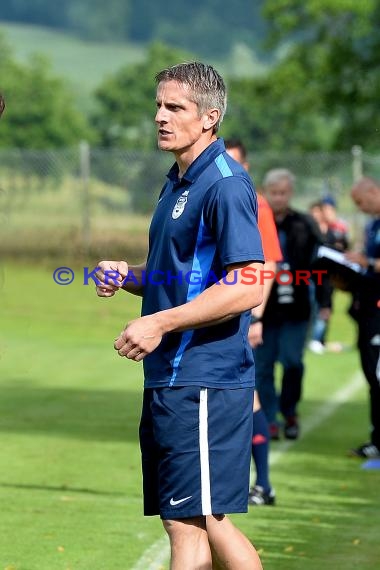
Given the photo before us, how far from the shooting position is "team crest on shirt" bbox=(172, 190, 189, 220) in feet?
18.4

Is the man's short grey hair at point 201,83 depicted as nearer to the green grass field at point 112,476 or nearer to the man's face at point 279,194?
the green grass field at point 112,476

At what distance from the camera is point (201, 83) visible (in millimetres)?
5676

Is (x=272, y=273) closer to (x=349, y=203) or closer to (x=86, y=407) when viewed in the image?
(x=86, y=407)

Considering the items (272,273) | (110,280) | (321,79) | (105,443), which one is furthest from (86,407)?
(321,79)

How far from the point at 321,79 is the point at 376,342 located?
3996 cm

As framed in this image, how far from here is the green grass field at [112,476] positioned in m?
7.91

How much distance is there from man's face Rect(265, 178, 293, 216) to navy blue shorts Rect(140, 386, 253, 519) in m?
6.44

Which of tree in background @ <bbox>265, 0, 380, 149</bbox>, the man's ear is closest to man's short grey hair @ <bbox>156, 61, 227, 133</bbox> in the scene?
the man's ear

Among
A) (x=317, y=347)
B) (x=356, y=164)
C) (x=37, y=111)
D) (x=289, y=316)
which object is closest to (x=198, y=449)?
(x=289, y=316)

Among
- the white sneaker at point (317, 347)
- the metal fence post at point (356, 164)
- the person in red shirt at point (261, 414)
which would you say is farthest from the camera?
the metal fence post at point (356, 164)

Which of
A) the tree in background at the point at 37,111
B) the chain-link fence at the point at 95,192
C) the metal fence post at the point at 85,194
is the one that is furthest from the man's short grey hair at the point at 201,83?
the tree in background at the point at 37,111

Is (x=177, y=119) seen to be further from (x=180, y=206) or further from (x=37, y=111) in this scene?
(x=37, y=111)

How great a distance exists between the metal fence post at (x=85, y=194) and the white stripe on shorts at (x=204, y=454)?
27945 millimetres

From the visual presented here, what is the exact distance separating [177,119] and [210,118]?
5.3 inches
